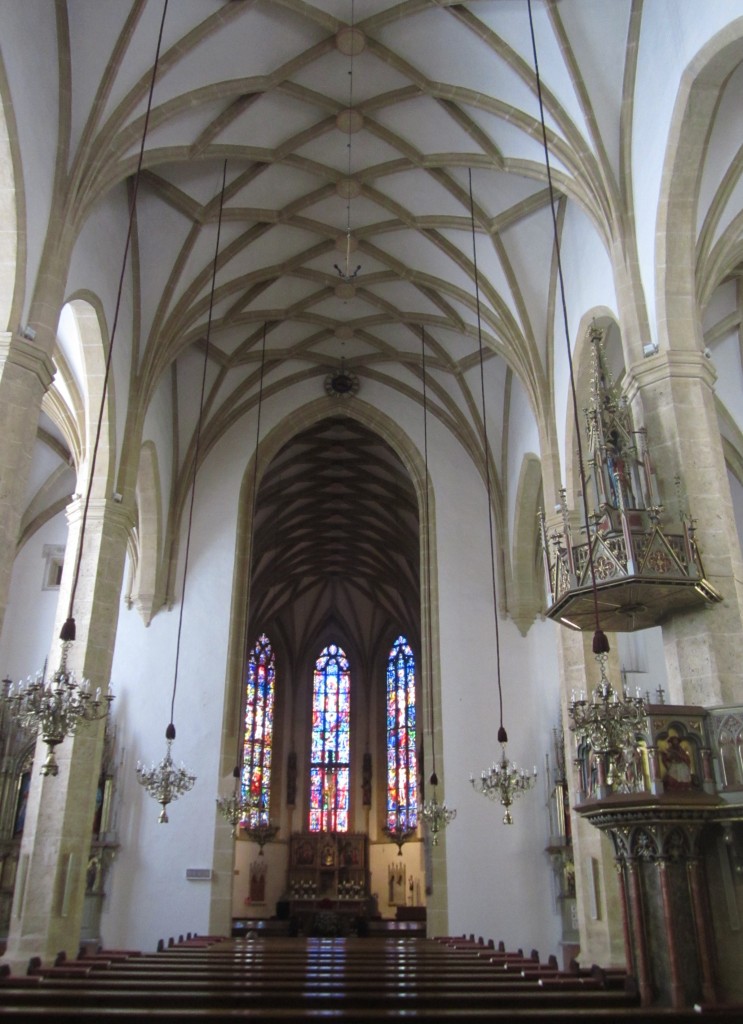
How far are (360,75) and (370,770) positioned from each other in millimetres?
25022

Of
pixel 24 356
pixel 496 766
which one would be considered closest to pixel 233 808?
pixel 496 766

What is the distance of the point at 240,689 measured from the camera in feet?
58.6

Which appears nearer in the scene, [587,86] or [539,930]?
[587,86]

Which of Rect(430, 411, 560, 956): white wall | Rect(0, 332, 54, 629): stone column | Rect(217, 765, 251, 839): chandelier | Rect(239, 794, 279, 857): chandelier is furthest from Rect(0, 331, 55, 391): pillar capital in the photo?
Rect(239, 794, 279, 857): chandelier

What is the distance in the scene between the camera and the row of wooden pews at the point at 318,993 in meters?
5.10

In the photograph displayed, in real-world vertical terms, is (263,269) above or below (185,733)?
above

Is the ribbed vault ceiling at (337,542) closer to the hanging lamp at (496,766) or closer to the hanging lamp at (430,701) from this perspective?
the hanging lamp at (430,701)

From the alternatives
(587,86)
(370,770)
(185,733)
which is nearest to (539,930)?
(185,733)

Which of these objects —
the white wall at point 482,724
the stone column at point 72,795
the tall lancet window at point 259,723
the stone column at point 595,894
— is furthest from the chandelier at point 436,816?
the tall lancet window at point 259,723

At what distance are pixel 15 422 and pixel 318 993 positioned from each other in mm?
6399

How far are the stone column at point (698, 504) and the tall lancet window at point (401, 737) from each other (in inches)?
882

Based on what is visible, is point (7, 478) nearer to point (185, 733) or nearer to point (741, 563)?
point (741, 563)

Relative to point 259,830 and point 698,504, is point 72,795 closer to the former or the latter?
point 698,504

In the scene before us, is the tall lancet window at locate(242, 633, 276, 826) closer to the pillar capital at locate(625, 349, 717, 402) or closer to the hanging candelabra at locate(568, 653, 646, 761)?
the pillar capital at locate(625, 349, 717, 402)
